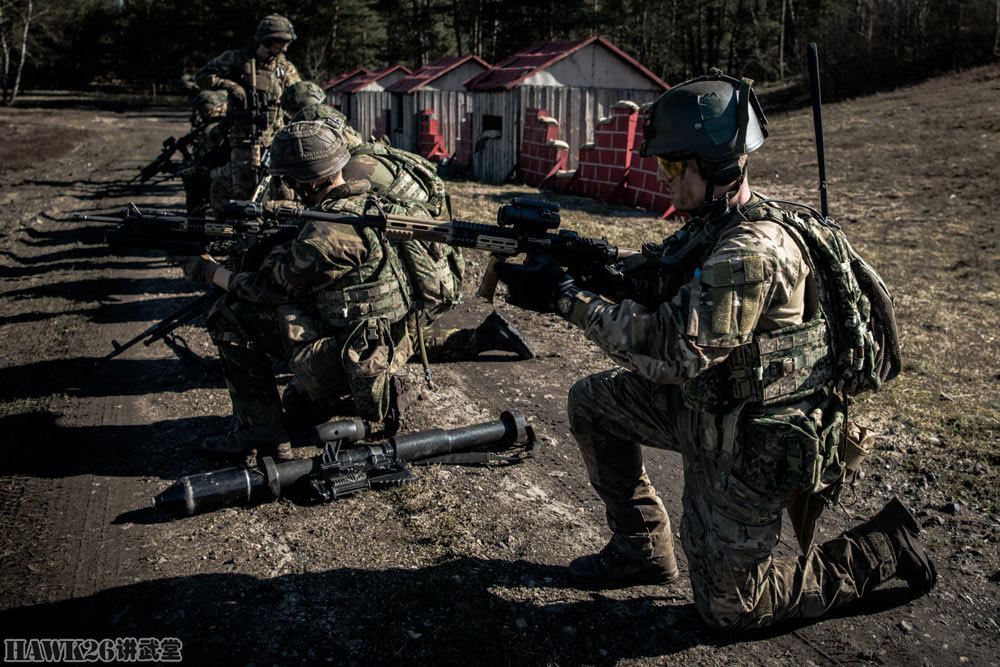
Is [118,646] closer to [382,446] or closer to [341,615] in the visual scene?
[341,615]

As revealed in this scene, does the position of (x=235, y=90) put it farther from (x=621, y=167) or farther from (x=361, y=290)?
(x=621, y=167)

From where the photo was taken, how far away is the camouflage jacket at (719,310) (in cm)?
260

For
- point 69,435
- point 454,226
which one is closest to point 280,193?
point 69,435

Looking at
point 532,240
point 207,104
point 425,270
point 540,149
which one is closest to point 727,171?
point 532,240

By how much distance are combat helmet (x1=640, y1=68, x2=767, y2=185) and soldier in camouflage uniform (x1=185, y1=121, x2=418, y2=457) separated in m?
2.09

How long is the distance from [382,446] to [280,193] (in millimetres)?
4540

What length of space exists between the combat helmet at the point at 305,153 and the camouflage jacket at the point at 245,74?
5072 millimetres

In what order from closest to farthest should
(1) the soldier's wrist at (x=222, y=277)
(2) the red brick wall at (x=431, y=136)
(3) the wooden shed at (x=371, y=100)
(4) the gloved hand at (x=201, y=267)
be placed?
1. (1) the soldier's wrist at (x=222, y=277)
2. (4) the gloved hand at (x=201, y=267)
3. (2) the red brick wall at (x=431, y=136)
4. (3) the wooden shed at (x=371, y=100)

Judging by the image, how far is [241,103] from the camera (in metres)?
9.69

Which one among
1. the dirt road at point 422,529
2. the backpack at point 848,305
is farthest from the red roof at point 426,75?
the backpack at point 848,305

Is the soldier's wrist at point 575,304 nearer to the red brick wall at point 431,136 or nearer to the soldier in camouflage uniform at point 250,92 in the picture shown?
the soldier in camouflage uniform at point 250,92

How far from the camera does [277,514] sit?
162 inches

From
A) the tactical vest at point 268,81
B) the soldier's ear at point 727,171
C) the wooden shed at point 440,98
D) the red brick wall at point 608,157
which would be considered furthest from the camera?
the wooden shed at point 440,98

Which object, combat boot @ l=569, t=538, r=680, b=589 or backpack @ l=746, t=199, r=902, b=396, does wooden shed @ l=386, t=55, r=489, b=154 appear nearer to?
combat boot @ l=569, t=538, r=680, b=589
